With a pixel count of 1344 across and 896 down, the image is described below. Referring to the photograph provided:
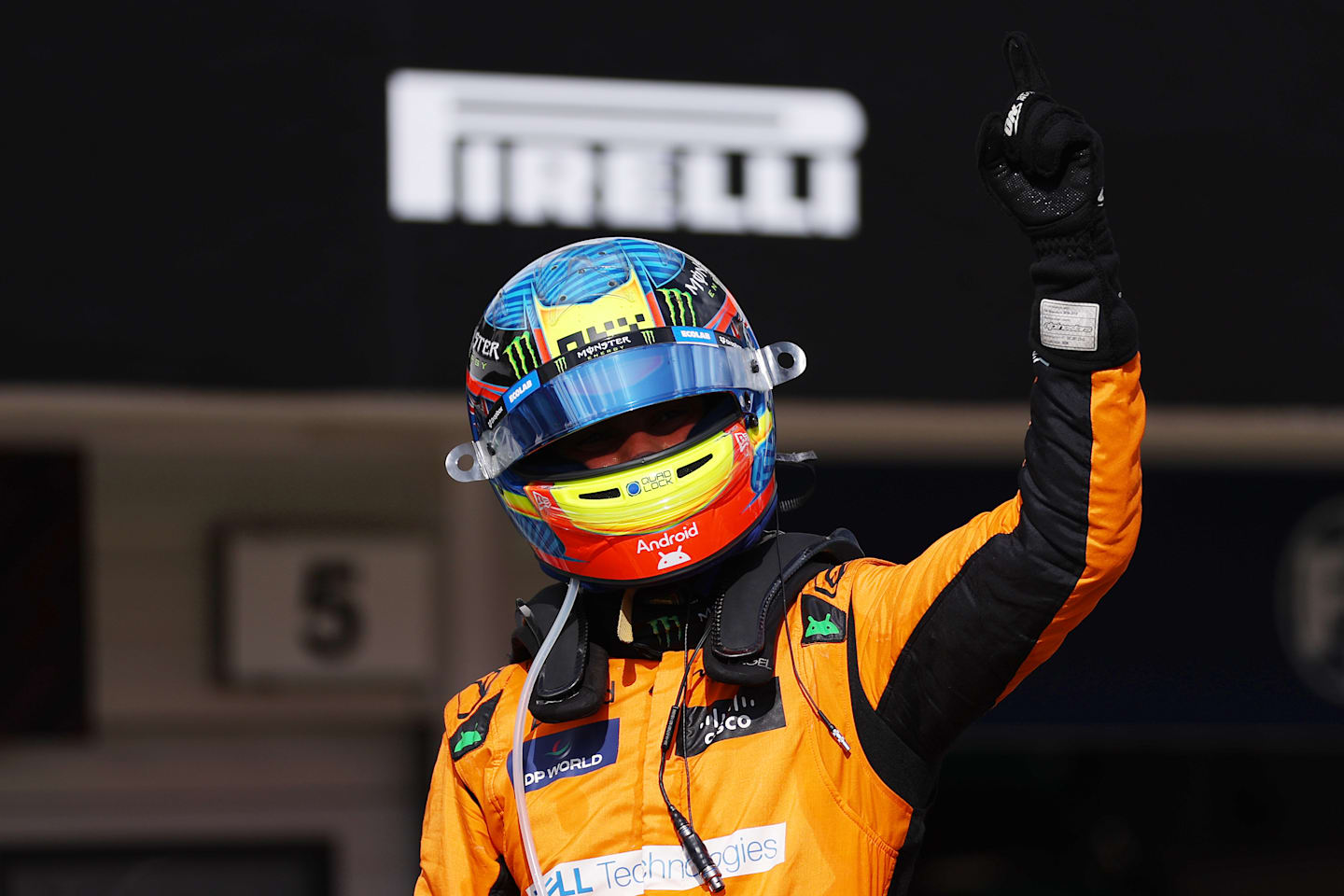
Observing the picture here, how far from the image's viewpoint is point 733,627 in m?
2.14

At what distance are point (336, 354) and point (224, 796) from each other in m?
2.14

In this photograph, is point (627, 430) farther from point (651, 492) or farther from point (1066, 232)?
point (1066, 232)

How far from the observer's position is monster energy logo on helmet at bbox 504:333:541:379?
7.73 feet

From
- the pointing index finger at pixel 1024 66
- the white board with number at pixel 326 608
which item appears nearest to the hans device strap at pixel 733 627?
the pointing index finger at pixel 1024 66

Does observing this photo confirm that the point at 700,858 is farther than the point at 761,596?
No

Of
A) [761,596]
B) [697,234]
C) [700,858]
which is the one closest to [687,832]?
[700,858]

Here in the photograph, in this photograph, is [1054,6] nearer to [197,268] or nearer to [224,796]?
[197,268]

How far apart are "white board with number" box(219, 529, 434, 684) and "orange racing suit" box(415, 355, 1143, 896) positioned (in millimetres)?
3986

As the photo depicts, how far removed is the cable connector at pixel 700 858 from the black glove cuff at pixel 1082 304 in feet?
2.24

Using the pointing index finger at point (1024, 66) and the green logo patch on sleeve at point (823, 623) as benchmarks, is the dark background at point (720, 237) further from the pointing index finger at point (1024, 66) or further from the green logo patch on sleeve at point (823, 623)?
the pointing index finger at point (1024, 66)

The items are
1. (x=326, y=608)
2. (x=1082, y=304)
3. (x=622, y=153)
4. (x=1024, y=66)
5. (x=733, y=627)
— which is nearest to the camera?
(x=1082, y=304)

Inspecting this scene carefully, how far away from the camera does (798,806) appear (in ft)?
6.76

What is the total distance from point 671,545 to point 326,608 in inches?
163

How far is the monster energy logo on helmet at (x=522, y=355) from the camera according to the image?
7.73ft
